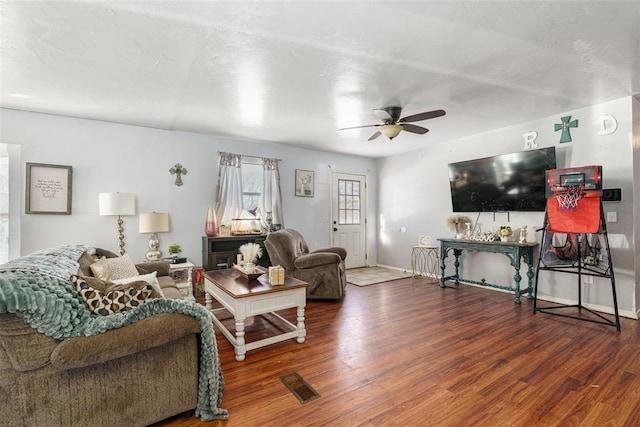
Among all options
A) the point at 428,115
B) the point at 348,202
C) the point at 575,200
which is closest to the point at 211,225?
the point at 348,202

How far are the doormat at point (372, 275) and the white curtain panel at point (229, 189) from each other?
7.69 ft

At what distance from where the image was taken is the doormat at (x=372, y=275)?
529cm

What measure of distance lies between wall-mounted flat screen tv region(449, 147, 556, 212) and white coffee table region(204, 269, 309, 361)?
133 inches

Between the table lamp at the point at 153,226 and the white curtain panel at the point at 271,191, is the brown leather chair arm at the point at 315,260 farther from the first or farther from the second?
the table lamp at the point at 153,226

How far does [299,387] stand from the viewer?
83.2 inches

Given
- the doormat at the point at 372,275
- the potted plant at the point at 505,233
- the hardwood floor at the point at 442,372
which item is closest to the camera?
the hardwood floor at the point at 442,372

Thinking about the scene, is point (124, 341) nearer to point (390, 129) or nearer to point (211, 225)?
point (390, 129)

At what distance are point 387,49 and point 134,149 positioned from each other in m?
3.77

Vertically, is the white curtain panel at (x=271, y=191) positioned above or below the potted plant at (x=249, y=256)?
above

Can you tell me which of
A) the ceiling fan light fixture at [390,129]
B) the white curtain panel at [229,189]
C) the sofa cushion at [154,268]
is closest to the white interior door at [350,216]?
the white curtain panel at [229,189]

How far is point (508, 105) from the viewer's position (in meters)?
3.60

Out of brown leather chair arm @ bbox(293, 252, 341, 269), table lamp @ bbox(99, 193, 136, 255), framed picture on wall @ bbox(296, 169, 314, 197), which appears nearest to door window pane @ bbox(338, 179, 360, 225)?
framed picture on wall @ bbox(296, 169, 314, 197)

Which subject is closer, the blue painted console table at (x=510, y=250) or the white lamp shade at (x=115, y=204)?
the white lamp shade at (x=115, y=204)

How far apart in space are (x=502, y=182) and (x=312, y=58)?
11.3ft
